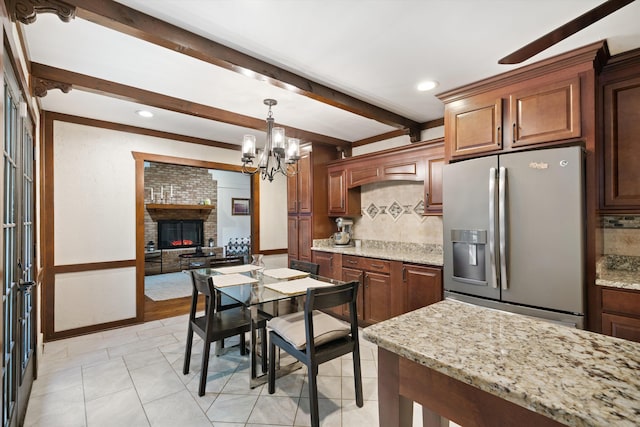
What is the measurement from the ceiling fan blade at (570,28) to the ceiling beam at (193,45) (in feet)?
5.10

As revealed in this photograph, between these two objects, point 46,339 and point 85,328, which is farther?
point 85,328

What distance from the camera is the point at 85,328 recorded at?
360 centimetres

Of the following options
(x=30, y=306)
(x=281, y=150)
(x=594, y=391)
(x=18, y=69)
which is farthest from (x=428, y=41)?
(x=30, y=306)

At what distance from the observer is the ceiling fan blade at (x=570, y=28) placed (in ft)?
3.59

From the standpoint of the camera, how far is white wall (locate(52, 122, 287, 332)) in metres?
3.51

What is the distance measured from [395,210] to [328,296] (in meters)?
2.36

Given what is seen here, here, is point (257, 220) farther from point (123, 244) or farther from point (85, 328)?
point (85, 328)

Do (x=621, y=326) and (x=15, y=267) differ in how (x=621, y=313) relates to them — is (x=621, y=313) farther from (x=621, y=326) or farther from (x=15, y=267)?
(x=15, y=267)

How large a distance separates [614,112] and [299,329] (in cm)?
268

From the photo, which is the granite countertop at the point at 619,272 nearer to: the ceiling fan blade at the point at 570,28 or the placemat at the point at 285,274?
the ceiling fan blade at the point at 570,28

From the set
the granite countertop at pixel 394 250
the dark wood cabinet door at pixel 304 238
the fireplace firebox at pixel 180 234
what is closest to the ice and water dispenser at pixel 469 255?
the granite countertop at pixel 394 250

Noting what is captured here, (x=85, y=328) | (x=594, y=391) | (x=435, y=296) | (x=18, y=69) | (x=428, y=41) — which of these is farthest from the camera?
(x=85, y=328)

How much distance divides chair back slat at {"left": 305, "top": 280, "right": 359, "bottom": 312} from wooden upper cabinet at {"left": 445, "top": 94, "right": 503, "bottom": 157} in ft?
5.07

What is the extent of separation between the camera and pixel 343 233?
446 centimetres
